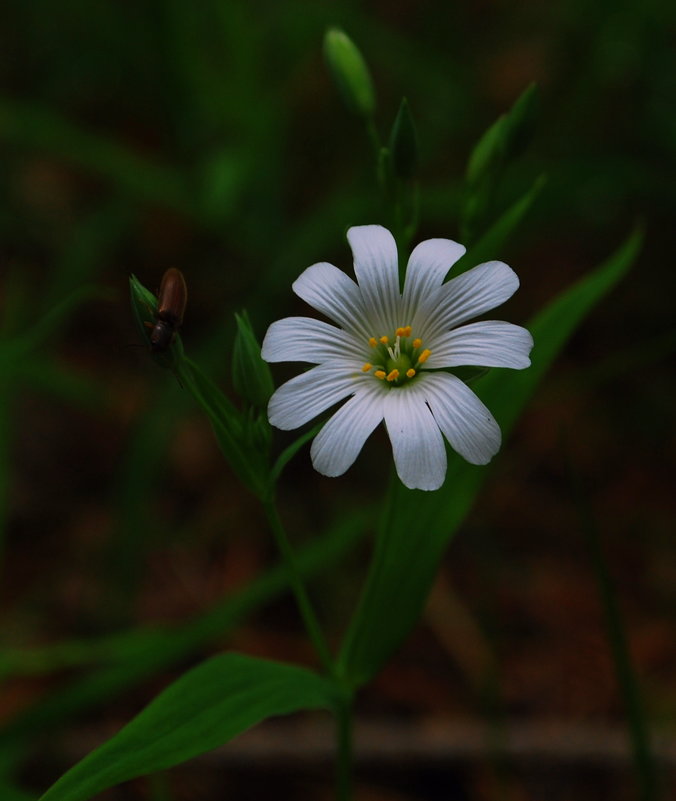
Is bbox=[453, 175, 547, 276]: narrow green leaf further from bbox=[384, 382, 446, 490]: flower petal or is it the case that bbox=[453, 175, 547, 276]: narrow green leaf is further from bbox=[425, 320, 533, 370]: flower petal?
bbox=[384, 382, 446, 490]: flower petal

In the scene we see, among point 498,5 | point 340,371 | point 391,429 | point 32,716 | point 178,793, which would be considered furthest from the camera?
point 498,5

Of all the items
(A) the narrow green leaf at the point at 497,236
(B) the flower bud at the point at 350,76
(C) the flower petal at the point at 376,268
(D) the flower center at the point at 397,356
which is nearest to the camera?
(C) the flower petal at the point at 376,268

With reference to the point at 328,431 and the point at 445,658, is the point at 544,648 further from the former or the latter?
the point at 328,431

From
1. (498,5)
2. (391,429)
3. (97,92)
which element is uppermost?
(498,5)

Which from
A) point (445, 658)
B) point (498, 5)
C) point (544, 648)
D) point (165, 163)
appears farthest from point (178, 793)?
point (498, 5)

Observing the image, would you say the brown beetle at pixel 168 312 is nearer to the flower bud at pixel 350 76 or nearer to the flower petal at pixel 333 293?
the flower petal at pixel 333 293

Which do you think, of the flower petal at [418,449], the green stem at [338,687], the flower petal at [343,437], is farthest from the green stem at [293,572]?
the flower petal at [418,449]
